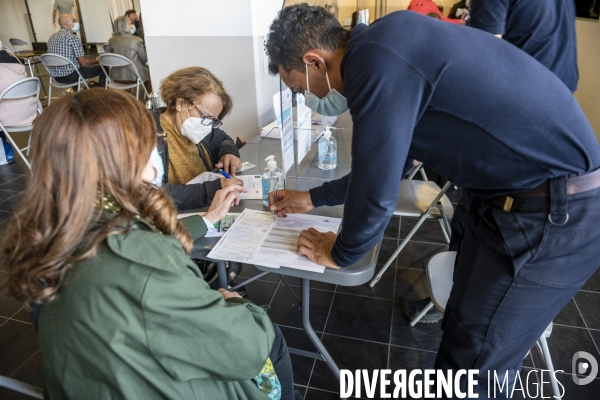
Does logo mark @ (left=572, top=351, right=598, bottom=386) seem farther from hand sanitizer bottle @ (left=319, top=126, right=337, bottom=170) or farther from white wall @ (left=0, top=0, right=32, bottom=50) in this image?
white wall @ (left=0, top=0, right=32, bottom=50)

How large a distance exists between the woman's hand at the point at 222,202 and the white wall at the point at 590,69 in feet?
9.47

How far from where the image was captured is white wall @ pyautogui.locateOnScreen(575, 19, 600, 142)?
322 cm

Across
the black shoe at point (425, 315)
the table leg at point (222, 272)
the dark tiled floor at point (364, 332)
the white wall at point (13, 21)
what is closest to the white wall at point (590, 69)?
the dark tiled floor at point (364, 332)

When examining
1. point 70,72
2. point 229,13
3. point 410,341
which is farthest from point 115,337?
point 70,72

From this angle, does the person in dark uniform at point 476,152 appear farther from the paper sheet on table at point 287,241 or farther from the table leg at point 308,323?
the table leg at point 308,323

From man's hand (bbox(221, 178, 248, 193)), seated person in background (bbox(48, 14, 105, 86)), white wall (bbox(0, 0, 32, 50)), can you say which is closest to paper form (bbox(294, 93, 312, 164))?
man's hand (bbox(221, 178, 248, 193))

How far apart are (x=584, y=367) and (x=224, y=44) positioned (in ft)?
8.62

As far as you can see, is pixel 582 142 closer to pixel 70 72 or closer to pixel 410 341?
pixel 410 341

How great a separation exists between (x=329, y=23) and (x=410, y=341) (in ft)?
4.75

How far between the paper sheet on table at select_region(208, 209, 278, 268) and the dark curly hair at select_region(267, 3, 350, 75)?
1.65ft

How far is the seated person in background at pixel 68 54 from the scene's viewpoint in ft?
17.1

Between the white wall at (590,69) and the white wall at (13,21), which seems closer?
the white wall at (590,69)

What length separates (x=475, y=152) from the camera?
3.03 feet

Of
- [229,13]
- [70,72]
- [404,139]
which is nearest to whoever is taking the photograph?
[404,139]
